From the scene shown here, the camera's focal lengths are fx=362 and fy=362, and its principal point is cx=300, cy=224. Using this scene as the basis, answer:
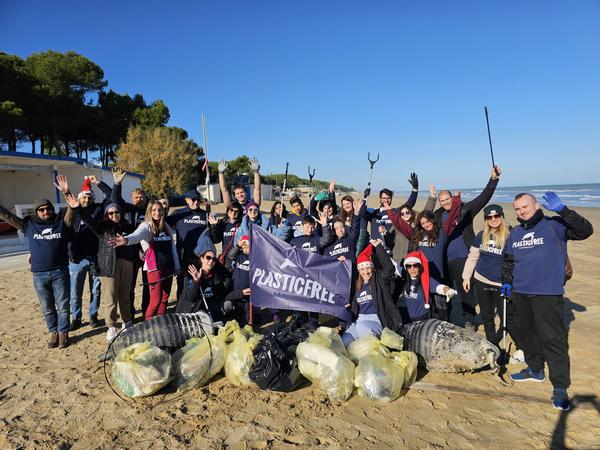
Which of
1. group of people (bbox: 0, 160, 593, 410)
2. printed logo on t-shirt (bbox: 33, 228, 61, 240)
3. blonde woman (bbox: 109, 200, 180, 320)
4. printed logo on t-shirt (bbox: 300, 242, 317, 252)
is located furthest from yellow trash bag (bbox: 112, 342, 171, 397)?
printed logo on t-shirt (bbox: 300, 242, 317, 252)

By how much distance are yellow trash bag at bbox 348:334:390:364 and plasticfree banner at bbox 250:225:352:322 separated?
890 mm

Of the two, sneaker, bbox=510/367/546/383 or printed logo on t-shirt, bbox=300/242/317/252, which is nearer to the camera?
sneaker, bbox=510/367/546/383

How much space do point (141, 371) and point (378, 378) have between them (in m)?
2.32

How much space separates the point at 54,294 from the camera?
505cm

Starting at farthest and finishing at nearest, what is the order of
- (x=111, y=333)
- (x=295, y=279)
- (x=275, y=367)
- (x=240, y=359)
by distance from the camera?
(x=111, y=333) < (x=295, y=279) < (x=240, y=359) < (x=275, y=367)

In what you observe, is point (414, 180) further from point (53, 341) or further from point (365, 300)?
point (53, 341)

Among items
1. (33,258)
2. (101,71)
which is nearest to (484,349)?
(33,258)

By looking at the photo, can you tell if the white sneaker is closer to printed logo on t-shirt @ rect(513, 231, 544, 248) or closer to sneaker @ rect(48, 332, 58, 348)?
sneaker @ rect(48, 332, 58, 348)

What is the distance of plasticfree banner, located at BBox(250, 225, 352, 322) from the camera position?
16.2ft

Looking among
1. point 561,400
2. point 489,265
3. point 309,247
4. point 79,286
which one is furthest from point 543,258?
point 79,286

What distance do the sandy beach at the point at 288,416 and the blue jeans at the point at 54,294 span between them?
2.13 feet

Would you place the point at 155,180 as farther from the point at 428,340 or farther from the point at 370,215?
the point at 428,340

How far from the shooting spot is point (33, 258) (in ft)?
15.9

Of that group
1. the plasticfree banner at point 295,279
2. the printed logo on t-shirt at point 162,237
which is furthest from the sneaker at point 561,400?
the printed logo on t-shirt at point 162,237
